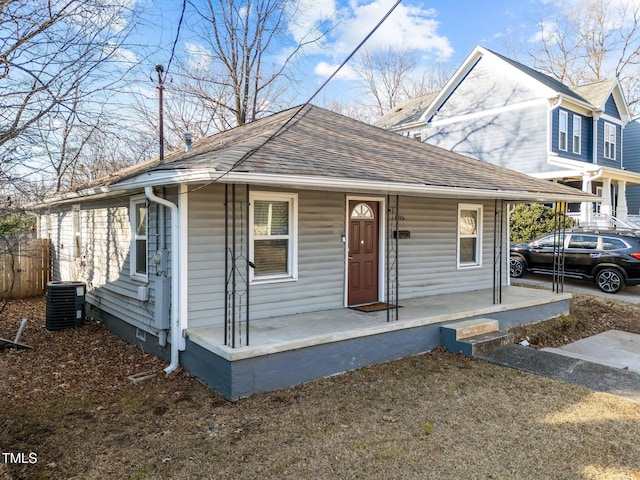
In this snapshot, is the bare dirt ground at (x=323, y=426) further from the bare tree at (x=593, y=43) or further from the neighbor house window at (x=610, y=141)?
the bare tree at (x=593, y=43)

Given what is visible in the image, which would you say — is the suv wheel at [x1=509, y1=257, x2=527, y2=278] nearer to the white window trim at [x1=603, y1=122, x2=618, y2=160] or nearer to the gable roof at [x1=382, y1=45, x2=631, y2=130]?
the gable roof at [x1=382, y1=45, x2=631, y2=130]

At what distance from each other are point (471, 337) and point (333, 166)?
342cm

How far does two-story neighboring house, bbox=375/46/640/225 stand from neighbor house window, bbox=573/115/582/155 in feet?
0.13

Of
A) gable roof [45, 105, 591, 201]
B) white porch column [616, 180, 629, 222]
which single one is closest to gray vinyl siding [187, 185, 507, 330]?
gable roof [45, 105, 591, 201]

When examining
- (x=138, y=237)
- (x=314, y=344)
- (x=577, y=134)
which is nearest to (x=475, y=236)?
(x=314, y=344)

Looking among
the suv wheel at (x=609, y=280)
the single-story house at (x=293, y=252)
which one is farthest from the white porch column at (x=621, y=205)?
the single-story house at (x=293, y=252)

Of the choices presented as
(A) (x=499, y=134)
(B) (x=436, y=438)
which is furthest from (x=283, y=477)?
(A) (x=499, y=134)

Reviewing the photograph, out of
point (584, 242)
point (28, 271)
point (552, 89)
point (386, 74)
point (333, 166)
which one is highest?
point (386, 74)

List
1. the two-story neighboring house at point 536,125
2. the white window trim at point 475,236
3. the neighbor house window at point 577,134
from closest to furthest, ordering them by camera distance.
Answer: the white window trim at point 475,236
the two-story neighboring house at point 536,125
the neighbor house window at point 577,134

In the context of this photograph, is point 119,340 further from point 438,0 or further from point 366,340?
point 438,0

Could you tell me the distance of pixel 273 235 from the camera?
6.54 m

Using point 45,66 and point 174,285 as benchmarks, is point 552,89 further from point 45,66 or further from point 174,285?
point 45,66

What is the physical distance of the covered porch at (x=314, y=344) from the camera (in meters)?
4.92

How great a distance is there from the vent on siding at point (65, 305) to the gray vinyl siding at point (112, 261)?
367 mm
